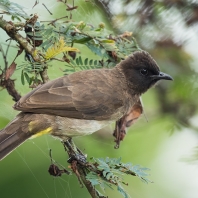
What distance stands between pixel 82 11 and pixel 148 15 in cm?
40

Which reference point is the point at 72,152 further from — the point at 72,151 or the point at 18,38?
the point at 18,38

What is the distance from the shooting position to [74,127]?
8.09ft

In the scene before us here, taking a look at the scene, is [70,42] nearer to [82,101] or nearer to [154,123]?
[82,101]

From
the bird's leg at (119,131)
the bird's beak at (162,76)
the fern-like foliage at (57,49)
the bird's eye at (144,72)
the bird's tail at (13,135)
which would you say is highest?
the fern-like foliage at (57,49)

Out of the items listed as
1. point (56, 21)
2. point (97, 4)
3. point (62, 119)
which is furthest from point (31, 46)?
point (62, 119)

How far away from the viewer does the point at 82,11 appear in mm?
2371

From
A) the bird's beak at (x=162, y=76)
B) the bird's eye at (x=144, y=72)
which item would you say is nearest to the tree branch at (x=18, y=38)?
the bird's beak at (x=162, y=76)

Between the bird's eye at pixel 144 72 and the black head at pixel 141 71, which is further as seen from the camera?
the bird's eye at pixel 144 72

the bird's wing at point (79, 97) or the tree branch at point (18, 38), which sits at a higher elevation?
the tree branch at point (18, 38)

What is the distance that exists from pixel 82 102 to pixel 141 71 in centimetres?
44

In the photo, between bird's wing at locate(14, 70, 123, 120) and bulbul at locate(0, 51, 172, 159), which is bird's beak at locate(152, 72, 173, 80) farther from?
bird's wing at locate(14, 70, 123, 120)

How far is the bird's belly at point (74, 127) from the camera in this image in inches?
95.7

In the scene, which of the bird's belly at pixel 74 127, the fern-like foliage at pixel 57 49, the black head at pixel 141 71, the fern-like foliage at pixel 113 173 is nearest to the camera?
the fern-like foliage at pixel 113 173

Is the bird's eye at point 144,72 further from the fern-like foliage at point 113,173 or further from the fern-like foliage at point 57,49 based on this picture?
the fern-like foliage at point 113,173
